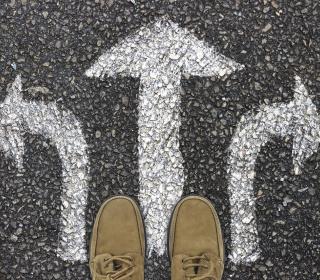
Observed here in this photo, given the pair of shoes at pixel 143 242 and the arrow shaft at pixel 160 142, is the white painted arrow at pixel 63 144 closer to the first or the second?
the pair of shoes at pixel 143 242

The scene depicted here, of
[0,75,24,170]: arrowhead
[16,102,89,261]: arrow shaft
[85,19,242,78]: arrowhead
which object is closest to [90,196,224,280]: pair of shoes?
[16,102,89,261]: arrow shaft

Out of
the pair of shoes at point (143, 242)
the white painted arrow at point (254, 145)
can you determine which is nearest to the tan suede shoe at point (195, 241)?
the pair of shoes at point (143, 242)

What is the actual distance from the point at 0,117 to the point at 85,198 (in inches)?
22.4

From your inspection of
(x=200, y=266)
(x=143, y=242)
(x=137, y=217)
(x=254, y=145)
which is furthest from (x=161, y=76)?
(x=200, y=266)

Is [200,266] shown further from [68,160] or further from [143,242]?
[68,160]

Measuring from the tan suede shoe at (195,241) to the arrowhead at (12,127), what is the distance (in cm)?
81

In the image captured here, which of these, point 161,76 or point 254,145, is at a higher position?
point 161,76

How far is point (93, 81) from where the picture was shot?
8.00 ft

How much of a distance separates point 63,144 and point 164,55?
2.11 ft

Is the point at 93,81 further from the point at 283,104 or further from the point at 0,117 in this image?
the point at 283,104

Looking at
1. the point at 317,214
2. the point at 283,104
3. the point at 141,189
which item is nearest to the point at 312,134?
the point at 283,104

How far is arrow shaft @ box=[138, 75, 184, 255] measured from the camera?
2.42m

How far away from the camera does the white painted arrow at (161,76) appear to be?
7.89 feet

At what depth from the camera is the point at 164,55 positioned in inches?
94.9
